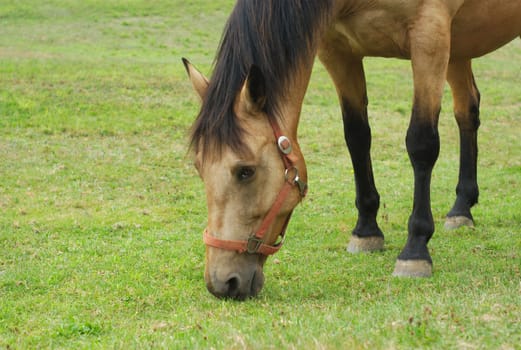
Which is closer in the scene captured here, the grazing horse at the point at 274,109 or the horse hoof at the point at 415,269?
the grazing horse at the point at 274,109

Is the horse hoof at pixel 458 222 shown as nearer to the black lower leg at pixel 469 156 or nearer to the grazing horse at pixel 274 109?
the black lower leg at pixel 469 156

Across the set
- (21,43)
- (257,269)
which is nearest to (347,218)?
(257,269)

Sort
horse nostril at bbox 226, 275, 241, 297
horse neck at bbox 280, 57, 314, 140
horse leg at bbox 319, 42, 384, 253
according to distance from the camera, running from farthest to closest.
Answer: horse leg at bbox 319, 42, 384, 253 < horse neck at bbox 280, 57, 314, 140 < horse nostril at bbox 226, 275, 241, 297

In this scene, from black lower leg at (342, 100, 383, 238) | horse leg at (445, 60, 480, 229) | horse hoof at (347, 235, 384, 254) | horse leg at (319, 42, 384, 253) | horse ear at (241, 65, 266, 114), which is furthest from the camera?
horse leg at (445, 60, 480, 229)

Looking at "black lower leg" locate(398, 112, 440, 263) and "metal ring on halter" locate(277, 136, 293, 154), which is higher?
"metal ring on halter" locate(277, 136, 293, 154)

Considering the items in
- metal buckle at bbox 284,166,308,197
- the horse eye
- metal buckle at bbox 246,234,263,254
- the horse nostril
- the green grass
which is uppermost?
the horse eye

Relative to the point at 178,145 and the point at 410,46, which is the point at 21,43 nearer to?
the point at 178,145

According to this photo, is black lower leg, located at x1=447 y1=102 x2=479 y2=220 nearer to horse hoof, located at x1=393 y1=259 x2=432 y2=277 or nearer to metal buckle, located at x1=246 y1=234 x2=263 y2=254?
horse hoof, located at x1=393 y1=259 x2=432 y2=277

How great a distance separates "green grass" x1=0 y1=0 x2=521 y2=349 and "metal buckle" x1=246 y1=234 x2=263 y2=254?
384 millimetres

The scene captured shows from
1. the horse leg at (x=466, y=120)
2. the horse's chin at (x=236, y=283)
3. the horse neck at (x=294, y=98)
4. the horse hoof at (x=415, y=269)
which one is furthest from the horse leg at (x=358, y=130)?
the horse's chin at (x=236, y=283)

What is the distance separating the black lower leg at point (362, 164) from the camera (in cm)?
694

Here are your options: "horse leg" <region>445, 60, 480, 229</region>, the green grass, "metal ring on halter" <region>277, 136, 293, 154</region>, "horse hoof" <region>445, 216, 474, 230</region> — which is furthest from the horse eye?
"horse leg" <region>445, 60, 480, 229</region>

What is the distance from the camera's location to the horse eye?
4943 millimetres

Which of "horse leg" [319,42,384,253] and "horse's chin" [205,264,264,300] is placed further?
"horse leg" [319,42,384,253]
